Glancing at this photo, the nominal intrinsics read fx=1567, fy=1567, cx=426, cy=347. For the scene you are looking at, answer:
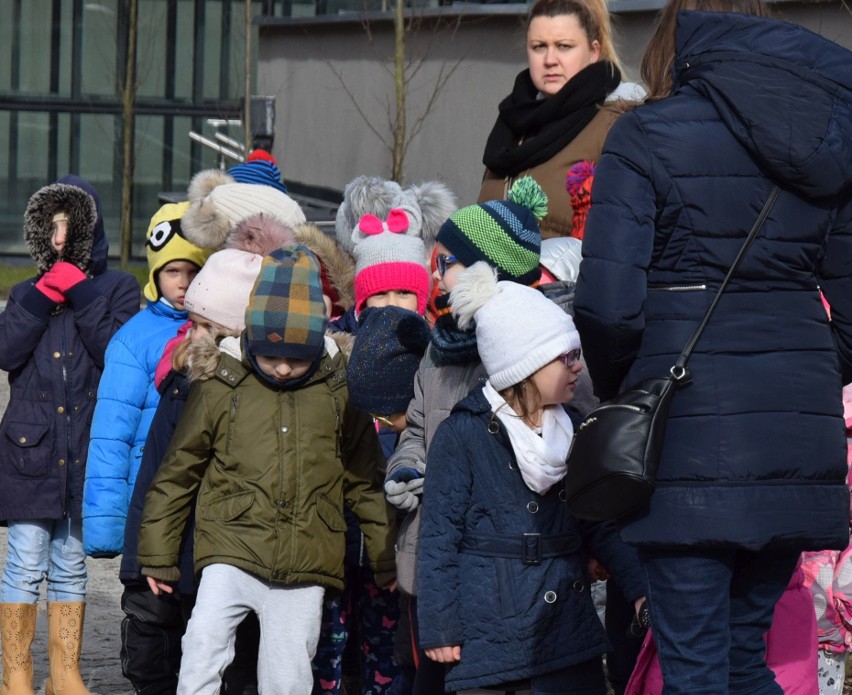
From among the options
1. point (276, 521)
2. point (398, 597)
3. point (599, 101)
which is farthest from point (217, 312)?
point (599, 101)

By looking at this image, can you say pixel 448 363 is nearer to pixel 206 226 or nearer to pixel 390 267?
pixel 390 267

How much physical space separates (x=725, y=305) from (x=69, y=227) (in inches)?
135

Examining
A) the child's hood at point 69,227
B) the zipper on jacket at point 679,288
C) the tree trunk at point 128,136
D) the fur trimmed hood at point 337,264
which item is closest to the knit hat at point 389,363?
the fur trimmed hood at point 337,264

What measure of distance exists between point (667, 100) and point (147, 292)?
2.97m

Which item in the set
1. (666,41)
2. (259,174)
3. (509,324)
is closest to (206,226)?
(259,174)

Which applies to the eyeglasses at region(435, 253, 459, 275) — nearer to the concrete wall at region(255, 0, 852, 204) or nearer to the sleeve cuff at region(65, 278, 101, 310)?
the sleeve cuff at region(65, 278, 101, 310)

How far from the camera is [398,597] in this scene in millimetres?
5336

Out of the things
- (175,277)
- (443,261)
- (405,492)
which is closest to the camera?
(405,492)

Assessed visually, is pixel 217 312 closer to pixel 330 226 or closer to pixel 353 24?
pixel 330 226

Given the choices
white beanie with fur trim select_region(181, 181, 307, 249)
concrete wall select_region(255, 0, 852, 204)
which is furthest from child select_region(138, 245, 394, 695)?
concrete wall select_region(255, 0, 852, 204)

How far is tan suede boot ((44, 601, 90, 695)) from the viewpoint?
19.4 feet

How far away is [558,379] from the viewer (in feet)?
13.8

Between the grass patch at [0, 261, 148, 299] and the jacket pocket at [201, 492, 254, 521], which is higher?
the jacket pocket at [201, 492, 254, 521]

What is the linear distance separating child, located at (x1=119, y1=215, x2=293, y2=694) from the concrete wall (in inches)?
294
